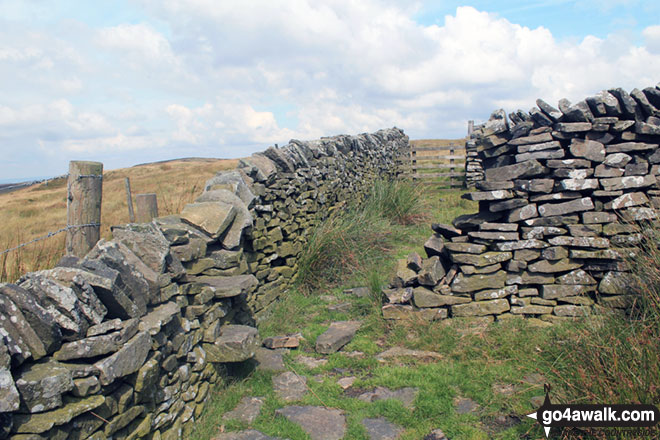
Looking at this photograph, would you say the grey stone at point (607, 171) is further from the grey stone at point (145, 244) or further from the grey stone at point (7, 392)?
the grey stone at point (7, 392)

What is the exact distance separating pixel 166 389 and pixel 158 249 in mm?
1071

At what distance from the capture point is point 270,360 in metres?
4.96

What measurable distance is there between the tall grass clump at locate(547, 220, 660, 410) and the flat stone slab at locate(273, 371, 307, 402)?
2227mm

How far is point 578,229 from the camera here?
5207 millimetres

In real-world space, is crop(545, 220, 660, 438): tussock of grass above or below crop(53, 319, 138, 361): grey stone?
below

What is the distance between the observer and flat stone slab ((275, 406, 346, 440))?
3627 millimetres

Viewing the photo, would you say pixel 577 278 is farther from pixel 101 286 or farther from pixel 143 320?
pixel 101 286

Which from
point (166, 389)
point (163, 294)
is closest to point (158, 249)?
point (163, 294)

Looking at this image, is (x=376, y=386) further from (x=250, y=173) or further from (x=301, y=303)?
(x=250, y=173)

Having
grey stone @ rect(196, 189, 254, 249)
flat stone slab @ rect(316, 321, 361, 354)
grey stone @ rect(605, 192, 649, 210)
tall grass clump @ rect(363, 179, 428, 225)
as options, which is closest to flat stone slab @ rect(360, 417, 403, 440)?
flat stone slab @ rect(316, 321, 361, 354)

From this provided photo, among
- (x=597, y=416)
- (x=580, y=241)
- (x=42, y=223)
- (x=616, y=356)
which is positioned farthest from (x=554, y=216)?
(x=42, y=223)

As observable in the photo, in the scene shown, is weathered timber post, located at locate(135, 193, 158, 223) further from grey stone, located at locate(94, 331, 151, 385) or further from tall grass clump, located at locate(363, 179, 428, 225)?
tall grass clump, located at locate(363, 179, 428, 225)

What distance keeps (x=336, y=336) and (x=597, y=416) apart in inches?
113

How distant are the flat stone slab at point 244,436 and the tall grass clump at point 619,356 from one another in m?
2.29
